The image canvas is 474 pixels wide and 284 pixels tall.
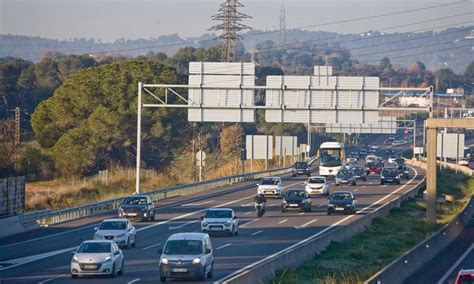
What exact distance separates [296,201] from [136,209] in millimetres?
10516

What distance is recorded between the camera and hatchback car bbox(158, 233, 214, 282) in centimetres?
2917

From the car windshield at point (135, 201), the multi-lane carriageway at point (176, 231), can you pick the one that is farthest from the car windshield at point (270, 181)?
Result: the car windshield at point (135, 201)

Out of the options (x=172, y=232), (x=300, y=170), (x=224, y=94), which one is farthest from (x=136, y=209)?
(x=300, y=170)

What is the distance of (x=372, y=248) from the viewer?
43469 millimetres

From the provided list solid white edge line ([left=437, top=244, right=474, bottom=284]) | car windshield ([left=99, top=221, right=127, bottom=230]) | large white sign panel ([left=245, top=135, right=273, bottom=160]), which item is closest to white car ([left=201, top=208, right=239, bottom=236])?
car windshield ([left=99, top=221, right=127, bottom=230])

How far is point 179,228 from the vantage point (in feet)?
155

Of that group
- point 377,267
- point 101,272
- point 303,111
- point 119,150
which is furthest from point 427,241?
point 119,150

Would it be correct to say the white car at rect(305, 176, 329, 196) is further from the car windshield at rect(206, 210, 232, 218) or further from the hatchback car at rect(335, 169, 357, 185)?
the car windshield at rect(206, 210, 232, 218)

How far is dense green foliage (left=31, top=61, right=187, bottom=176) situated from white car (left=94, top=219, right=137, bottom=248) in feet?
163

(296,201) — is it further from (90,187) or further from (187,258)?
(187,258)

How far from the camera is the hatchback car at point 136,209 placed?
49781mm

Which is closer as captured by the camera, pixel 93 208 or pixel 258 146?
pixel 93 208

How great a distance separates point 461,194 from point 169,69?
2879 centimetres

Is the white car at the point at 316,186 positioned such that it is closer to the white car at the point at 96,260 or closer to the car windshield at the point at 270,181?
the car windshield at the point at 270,181
